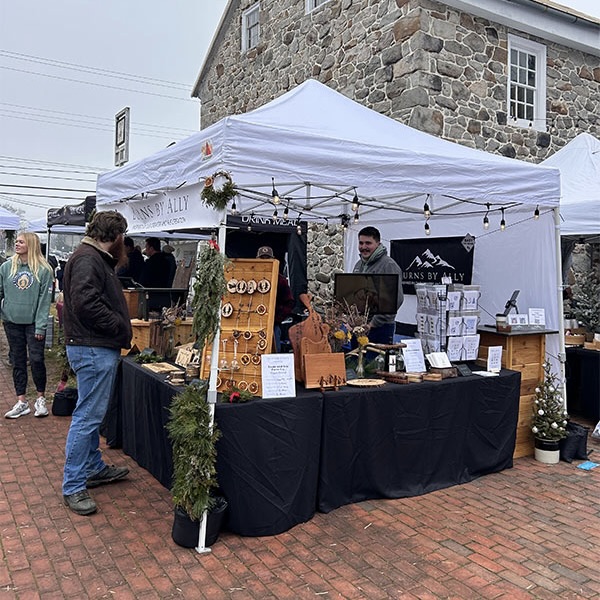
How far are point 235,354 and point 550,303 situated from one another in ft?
10.1

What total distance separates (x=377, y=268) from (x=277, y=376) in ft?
7.37

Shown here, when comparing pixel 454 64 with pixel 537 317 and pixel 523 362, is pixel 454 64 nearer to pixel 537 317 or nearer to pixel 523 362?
pixel 537 317

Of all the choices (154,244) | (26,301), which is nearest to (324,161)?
(26,301)

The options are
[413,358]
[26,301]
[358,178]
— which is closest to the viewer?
[358,178]

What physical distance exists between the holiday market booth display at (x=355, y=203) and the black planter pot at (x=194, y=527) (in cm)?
11

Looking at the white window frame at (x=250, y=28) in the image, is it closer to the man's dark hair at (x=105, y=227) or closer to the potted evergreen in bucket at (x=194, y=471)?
the man's dark hair at (x=105, y=227)

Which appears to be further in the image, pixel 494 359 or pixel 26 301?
pixel 26 301

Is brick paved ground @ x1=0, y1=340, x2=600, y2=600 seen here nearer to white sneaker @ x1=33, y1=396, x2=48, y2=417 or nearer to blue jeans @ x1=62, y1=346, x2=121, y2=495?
blue jeans @ x1=62, y1=346, x2=121, y2=495

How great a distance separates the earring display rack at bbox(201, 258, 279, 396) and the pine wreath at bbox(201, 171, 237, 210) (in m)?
0.42

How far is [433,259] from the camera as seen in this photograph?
6672 millimetres

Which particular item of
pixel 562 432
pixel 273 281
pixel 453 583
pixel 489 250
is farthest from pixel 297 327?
pixel 489 250

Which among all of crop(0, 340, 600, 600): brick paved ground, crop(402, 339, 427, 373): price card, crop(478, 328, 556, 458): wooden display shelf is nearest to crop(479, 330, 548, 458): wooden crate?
crop(478, 328, 556, 458): wooden display shelf

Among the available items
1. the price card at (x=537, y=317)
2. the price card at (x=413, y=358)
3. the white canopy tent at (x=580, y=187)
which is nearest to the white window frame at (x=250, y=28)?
the white canopy tent at (x=580, y=187)

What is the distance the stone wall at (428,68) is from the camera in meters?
7.74
